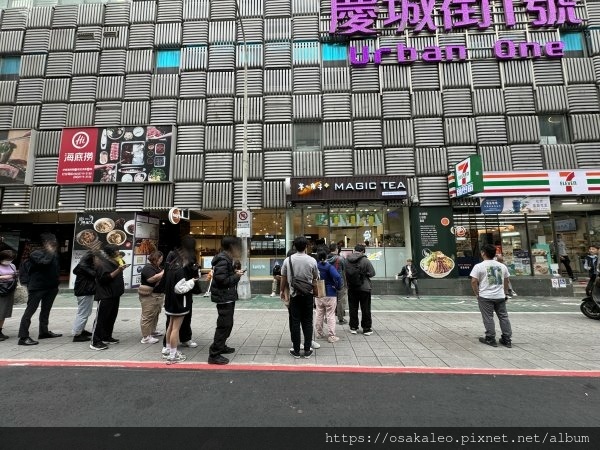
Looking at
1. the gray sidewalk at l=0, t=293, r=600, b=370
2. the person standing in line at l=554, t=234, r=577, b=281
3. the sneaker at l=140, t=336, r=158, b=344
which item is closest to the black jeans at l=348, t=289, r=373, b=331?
the gray sidewalk at l=0, t=293, r=600, b=370

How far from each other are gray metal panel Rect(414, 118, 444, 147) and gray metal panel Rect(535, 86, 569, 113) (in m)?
4.52

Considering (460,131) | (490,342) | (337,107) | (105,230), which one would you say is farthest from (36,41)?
(490,342)

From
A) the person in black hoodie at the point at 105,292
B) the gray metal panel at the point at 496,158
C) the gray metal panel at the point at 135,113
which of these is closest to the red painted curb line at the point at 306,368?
the person in black hoodie at the point at 105,292

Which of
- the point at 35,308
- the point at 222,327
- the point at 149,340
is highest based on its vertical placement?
the point at 35,308

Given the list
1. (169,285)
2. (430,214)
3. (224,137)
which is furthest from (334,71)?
(169,285)

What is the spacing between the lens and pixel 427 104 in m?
14.9

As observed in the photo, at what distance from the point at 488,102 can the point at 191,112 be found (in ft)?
46.5

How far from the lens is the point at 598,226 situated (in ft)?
47.5

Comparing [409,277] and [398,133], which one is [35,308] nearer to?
[409,277]

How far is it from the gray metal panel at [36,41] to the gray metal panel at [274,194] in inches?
547

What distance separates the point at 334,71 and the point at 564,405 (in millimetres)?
15320

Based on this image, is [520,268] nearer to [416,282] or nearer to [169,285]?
[416,282]

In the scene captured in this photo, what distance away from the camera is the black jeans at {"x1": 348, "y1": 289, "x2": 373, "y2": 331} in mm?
6828

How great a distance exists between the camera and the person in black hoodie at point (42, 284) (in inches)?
235
